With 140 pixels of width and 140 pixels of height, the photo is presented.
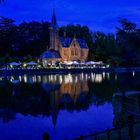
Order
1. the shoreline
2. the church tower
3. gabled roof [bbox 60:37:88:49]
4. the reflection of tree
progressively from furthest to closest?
gabled roof [bbox 60:37:88:49]
the church tower
the shoreline
the reflection of tree

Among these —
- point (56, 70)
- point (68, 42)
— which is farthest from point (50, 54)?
point (56, 70)

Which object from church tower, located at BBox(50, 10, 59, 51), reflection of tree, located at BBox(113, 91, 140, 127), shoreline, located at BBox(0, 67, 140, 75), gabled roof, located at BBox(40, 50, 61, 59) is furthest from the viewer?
church tower, located at BBox(50, 10, 59, 51)

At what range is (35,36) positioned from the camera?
108938mm

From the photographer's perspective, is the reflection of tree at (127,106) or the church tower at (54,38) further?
the church tower at (54,38)

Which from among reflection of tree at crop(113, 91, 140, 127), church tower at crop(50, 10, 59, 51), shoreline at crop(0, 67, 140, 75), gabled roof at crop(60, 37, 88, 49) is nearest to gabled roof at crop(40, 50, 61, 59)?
church tower at crop(50, 10, 59, 51)

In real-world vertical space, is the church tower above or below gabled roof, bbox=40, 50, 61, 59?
above

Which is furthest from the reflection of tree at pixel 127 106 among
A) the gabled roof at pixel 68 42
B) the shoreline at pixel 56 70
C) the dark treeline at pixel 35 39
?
the gabled roof at pixel 68 42

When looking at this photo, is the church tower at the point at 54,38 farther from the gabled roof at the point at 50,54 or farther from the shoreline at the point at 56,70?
the shoreline at the point at 56,70

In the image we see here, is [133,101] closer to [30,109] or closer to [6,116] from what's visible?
[6,116]

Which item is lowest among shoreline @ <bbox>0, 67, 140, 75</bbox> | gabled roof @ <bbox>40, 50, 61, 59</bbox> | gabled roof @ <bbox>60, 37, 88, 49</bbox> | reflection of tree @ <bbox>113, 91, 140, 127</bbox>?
shoreline @ <bbox>0, 67, 140, 75</bbox>

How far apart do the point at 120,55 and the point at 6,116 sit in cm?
1287

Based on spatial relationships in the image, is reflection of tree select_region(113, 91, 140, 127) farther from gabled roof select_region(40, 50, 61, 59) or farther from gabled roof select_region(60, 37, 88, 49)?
gabled roof select_region(60, 37, 88, 49)

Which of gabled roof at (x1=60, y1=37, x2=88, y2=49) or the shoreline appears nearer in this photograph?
the shoreline

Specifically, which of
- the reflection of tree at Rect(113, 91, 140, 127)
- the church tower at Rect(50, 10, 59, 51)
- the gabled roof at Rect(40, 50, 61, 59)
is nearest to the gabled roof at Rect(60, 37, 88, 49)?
the church tower at Rect(50, 10, 59, 51)
